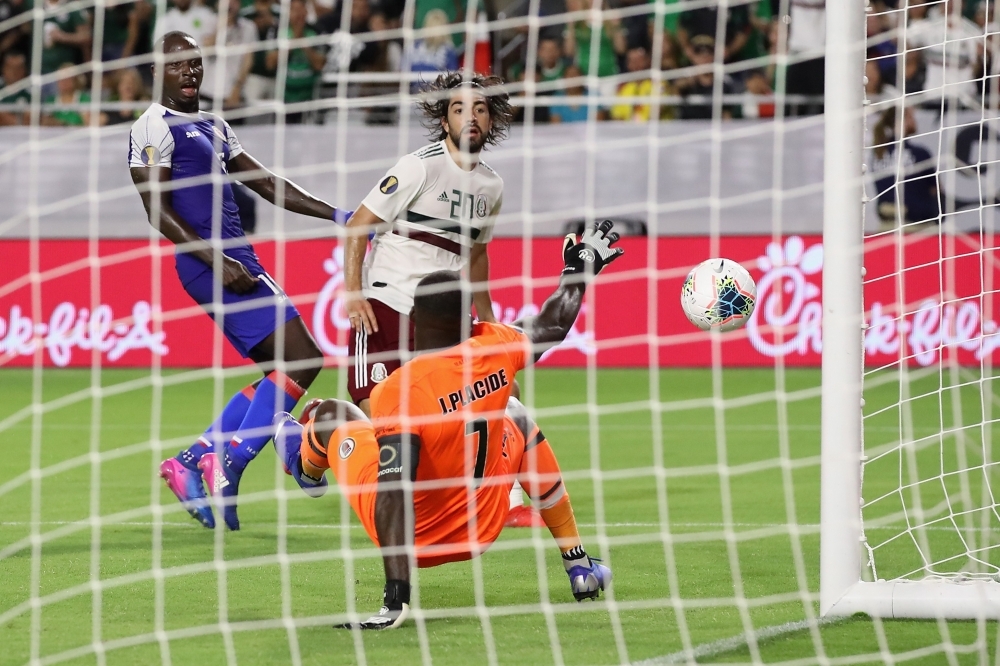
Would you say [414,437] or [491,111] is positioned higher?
[491,111]

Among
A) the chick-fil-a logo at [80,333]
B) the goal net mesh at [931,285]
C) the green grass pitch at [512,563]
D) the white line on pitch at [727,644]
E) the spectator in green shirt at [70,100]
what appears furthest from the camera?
the spectator in green shirt at [70,100]

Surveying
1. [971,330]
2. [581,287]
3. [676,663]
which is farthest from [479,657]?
[971,330]

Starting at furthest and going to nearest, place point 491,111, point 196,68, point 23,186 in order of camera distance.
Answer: point 23,186 → point 196,68 → point 491,111

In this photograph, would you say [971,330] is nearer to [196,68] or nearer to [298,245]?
[298,245]

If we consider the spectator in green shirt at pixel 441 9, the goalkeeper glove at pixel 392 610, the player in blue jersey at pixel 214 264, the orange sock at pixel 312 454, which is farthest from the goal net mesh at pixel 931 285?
the spectator in green shirt at pixel 441 9

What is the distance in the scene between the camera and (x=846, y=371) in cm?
465

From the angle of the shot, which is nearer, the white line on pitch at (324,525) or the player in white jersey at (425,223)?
the player in white jersey at (425,223)

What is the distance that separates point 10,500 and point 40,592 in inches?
86.7

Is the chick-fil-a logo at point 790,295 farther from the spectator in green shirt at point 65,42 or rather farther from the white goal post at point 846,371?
the white goal post at point 846,371

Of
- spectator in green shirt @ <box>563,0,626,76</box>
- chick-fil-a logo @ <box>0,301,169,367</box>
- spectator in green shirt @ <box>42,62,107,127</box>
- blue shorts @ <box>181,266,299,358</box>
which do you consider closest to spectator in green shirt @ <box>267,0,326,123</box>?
spectator in green shirt @ <box>42,62,107,127</box>

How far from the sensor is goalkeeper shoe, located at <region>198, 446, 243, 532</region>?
625 cm

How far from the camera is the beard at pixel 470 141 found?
5777 millimetres

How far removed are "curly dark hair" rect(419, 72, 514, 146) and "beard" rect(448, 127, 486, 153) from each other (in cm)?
6

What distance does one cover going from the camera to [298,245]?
42.5ft
